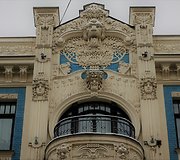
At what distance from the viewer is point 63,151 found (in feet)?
59.4

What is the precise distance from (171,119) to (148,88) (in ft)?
5.27

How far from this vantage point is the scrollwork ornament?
2045 centimetres

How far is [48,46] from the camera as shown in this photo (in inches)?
884

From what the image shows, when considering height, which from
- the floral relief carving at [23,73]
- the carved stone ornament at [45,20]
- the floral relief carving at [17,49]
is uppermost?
the carved stone ornament at [45,20]

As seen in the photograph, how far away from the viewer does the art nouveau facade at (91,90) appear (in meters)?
18.7

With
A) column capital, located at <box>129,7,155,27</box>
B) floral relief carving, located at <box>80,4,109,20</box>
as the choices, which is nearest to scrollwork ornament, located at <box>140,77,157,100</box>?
column capital, located at <box>129,7,155,27</box>

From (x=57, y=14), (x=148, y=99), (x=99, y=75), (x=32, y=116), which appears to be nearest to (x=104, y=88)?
(x=99, y=75)

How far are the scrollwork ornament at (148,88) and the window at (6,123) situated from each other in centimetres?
559

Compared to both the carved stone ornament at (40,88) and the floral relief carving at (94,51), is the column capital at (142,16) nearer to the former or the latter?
the floral relief carving at (94,51)

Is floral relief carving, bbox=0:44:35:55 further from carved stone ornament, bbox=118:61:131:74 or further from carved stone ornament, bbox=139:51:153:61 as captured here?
carved stone ornament, bbox=139:51:153:61

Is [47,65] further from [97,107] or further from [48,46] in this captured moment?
[97,107]

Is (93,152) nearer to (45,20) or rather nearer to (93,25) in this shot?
(93,25)

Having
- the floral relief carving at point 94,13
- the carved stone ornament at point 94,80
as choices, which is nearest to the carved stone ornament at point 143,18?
the floral relief carving at point 94,13

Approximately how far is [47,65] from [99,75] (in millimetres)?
2483
